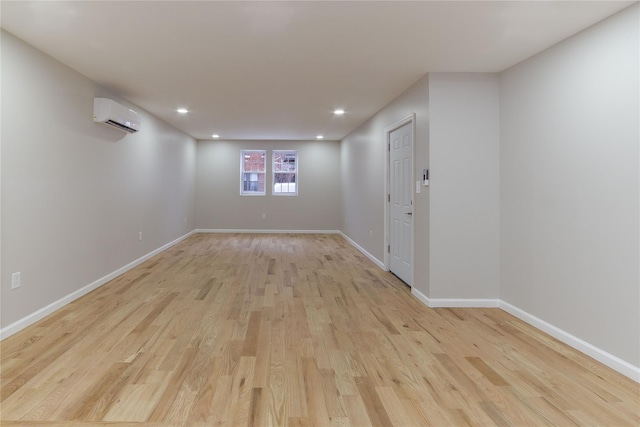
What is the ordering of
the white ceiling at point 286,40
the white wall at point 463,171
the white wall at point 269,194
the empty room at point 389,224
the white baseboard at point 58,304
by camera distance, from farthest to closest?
the white wall at point 269,194
the white wall at point 463,171
the white baseboard at point 58,304
the white ceiling at point 286,40
the empty room at point 389,224

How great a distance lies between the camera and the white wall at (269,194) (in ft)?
29.2

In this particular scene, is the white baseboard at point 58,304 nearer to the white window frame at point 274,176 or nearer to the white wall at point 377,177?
the white wall at point 377,177

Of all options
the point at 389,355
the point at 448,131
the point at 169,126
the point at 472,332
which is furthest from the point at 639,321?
the point at 169,126

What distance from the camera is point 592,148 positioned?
247cm

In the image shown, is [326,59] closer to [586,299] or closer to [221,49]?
[221,49]

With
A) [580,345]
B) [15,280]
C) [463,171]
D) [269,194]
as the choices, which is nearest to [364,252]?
[463,171]

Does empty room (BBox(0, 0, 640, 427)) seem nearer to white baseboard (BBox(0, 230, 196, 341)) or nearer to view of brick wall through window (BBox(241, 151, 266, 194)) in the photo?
white baseboard (BBox(0, 230, 196, 341))

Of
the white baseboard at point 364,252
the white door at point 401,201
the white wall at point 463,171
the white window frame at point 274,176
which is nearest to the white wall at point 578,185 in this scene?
the white wall at point 463,171

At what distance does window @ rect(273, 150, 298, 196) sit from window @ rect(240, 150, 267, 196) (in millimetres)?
318

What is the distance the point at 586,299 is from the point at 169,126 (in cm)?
674

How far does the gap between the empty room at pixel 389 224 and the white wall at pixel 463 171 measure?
0.07 feet

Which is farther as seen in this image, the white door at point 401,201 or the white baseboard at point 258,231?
the white baseboard at point 258,231

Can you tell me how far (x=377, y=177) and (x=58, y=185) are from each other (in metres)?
4.08

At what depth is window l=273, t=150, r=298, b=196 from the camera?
29.8ft
